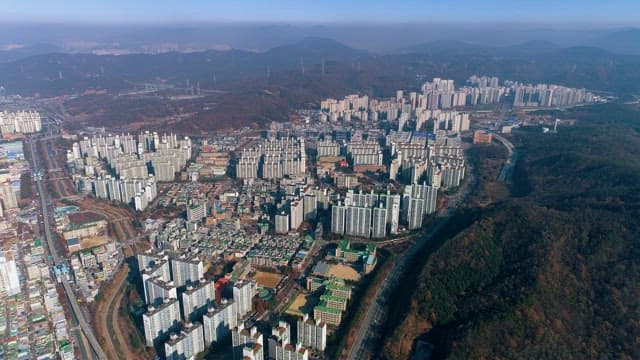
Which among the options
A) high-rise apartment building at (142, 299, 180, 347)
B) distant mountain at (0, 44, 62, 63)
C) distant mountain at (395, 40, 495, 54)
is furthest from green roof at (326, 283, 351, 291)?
distant mountain at (395, 40, 495, 54)

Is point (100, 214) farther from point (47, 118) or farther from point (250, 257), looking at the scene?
point (47, 118)

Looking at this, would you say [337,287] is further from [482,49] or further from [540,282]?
[482,49]

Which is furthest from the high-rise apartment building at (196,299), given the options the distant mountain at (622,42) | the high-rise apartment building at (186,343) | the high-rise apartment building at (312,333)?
the distant mountain at (622,42)

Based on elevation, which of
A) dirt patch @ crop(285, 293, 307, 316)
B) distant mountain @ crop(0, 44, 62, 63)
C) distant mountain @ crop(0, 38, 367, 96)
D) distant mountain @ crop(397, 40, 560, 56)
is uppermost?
distant mountain @ crop(397, 40, 560, 56)

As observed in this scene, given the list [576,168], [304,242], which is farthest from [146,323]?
[576,168]

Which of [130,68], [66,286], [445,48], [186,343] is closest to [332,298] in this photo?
[186,343]

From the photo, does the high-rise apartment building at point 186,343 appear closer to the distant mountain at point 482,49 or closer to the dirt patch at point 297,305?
the dirt patch at point 297,305

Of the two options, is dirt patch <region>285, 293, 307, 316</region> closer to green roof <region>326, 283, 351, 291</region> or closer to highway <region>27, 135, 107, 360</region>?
green roof <region>326, 283, 351, 291</region>
